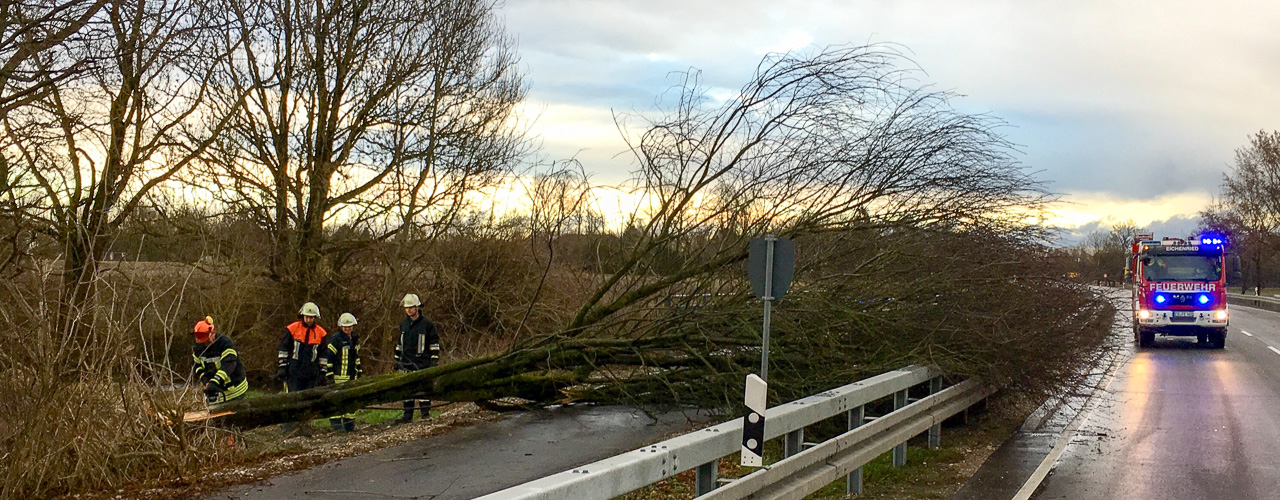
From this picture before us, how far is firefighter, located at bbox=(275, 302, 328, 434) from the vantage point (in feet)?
42.4

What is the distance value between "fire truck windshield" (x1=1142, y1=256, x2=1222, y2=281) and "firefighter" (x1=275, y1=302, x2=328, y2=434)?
1969 cm

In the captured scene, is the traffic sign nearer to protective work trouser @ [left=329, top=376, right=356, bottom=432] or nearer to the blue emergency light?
protective work trouser @ [left=329, top=376, right=356, bottom=432]

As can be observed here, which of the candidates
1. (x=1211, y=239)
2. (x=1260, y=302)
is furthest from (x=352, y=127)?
(x=1260, y=302)

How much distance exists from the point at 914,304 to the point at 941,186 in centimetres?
141

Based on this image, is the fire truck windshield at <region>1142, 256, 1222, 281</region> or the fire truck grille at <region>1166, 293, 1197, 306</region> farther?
the fire truck windshield at <region>1142, 256, 1222, 281</region>

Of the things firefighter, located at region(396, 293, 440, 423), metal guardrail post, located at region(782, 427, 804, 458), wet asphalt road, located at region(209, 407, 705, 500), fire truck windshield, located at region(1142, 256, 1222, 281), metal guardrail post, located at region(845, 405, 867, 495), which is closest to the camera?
metal guardrail post, located at region(782, 427, 804, 458)

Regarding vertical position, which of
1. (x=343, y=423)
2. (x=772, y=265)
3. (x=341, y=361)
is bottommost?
(x=343, y=423)

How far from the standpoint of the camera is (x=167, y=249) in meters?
18.8

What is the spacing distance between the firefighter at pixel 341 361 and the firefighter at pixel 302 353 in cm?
13

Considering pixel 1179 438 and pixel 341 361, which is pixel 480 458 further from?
pixel 1179 438

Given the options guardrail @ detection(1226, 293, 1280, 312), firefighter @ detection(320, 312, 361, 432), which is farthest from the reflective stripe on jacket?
guardrail @ detection(1226, 293, 1280, 312)

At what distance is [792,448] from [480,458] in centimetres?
441

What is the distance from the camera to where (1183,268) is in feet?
79.0

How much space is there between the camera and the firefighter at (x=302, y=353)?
1293 cm
